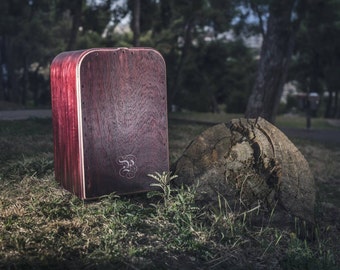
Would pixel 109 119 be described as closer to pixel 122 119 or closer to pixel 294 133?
pixel 122 119

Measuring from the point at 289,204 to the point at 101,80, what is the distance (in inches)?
89.2

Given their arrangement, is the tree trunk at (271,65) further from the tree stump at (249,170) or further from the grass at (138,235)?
the grass at (138,235)

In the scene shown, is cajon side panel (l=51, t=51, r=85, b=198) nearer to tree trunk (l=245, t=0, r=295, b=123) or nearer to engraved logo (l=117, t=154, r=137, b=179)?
engraved logo (l=117, t=154, r=137, b=179)

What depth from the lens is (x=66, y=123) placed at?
5.19 m

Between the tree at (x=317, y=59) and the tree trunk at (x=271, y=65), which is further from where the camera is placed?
the tree at (x=317, y=59)

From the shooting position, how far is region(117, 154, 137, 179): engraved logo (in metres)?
5.18

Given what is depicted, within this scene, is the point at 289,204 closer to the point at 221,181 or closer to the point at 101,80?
the point at 221,181

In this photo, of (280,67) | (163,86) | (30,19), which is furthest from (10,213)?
(30,19)

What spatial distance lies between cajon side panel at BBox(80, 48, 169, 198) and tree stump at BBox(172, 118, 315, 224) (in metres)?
0.49

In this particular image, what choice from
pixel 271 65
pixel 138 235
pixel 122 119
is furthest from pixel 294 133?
pixel 138 235

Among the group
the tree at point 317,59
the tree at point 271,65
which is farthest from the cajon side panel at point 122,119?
the tree at point 317,59

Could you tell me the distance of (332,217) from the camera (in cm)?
612

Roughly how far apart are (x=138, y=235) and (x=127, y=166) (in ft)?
3.52

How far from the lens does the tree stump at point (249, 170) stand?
541 cm
